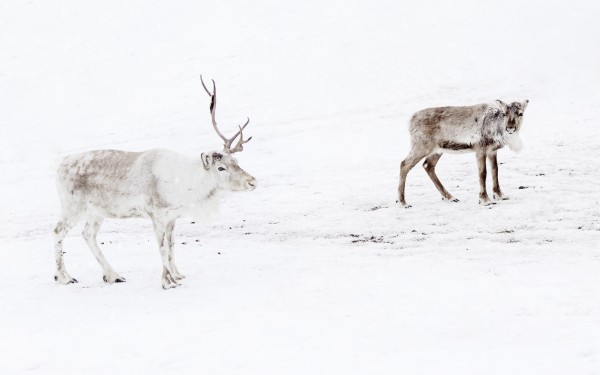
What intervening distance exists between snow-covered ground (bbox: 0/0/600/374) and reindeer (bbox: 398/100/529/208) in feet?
2.38

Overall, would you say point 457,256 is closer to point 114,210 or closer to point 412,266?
point 412,266

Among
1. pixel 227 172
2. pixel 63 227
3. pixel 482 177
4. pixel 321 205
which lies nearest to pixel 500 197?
pixel 482 177

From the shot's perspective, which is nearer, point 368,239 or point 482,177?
point 368,239

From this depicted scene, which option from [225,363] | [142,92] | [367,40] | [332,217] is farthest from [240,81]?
[225,363]

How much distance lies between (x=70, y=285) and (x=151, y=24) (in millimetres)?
24798

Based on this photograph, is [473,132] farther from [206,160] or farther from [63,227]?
[63,227]

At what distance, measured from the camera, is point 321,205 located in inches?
505

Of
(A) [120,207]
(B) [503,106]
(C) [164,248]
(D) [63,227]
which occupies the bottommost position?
(C) [164,248]

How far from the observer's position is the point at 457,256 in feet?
30.4

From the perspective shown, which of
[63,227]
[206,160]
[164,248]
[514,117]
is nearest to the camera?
[164,248]

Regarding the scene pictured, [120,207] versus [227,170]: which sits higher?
[227,170]

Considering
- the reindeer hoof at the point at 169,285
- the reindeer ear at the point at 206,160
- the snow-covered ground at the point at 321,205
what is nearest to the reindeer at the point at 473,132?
the snow-covered ground at the point at 321,205

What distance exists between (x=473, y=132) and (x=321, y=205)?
9.99 ft

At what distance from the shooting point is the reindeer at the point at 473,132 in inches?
457
